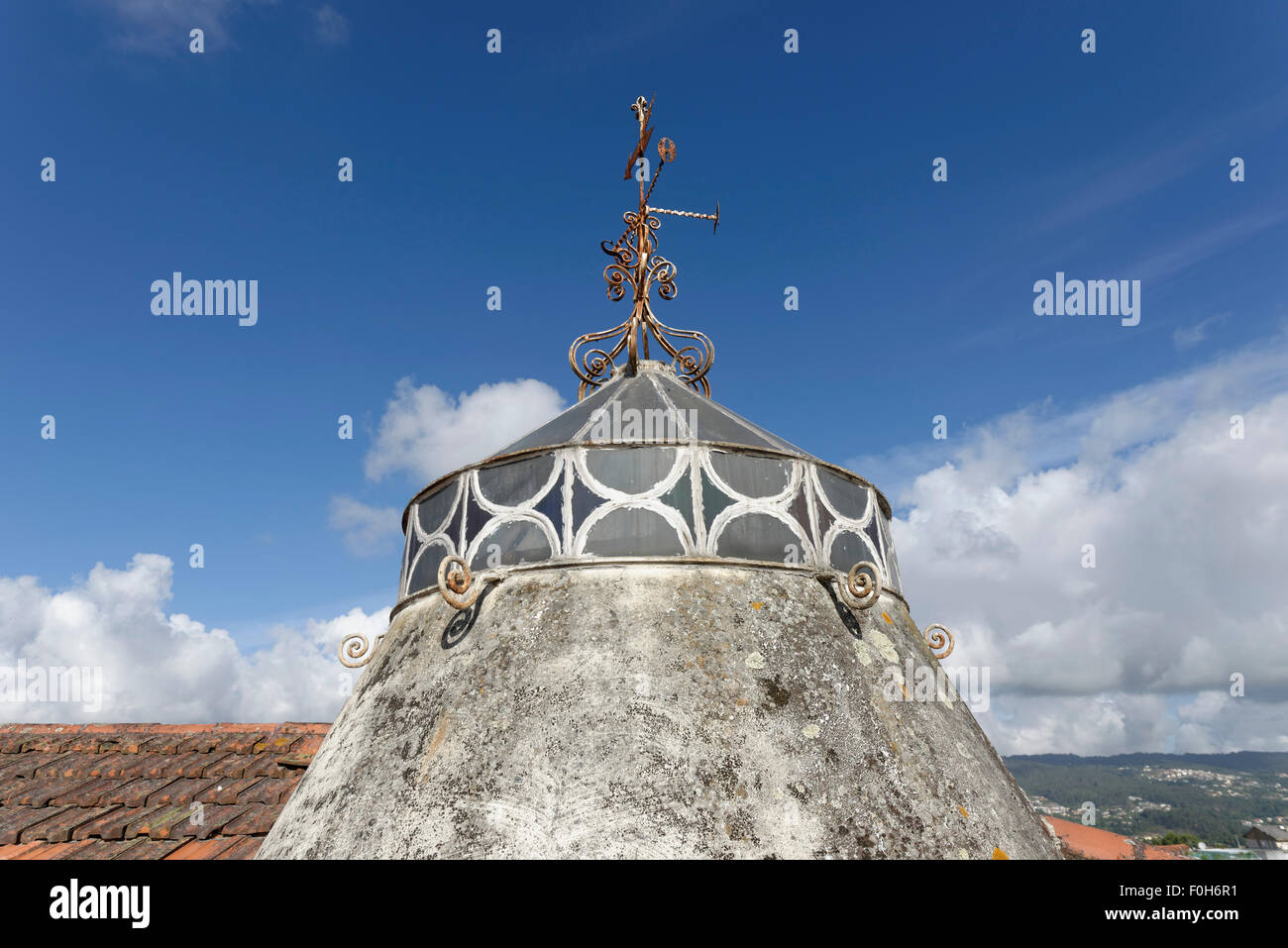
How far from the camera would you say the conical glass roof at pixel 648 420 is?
5453 mm

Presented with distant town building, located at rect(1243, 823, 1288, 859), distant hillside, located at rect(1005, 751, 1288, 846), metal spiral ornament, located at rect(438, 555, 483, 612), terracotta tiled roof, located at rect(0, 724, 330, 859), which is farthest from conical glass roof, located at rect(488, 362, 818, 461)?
distant hillside, located at rect(1005, 751, 1288, 846)

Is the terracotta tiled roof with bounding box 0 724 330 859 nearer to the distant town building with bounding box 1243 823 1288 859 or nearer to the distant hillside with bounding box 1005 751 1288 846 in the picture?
the distant town building with bounding box 1243 823 1288 859

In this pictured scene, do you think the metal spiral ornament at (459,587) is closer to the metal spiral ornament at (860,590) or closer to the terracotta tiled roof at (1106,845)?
the metal spiral ornament at (860,590)

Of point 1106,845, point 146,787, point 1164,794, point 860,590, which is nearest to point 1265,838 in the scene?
point 1106,845

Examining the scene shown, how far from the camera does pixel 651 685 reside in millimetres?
4133

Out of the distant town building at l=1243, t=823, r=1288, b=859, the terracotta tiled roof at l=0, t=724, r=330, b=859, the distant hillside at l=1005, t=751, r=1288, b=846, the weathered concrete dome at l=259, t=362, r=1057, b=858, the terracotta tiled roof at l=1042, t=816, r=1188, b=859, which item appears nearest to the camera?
the weathered concrete dome at l=259, t=362, r=1057, b=858

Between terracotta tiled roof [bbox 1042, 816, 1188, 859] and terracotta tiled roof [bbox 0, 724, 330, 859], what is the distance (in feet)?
22.3

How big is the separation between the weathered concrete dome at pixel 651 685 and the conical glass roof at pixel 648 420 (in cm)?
4

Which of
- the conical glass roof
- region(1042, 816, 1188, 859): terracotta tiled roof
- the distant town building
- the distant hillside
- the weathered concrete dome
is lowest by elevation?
the distant hillside

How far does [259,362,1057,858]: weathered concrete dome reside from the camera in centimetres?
376

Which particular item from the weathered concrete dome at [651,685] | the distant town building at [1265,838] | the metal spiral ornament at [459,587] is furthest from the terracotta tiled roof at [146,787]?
the distant town building at [1265,838]
